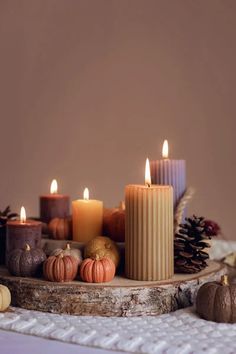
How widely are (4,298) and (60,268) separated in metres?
0.10

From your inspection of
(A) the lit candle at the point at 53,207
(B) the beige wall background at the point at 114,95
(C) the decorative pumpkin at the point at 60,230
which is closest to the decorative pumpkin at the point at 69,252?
(C) the decorative pumpkin at the point at 60,230

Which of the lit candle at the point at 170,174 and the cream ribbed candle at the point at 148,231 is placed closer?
the cream ribbed candle at the point at 148,231

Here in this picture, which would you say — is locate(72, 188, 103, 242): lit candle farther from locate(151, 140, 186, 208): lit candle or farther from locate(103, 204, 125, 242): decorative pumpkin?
locate(151, 140, 186, 208): lit candle

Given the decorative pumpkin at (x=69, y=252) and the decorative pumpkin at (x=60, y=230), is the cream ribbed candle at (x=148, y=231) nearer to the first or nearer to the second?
the decorative pumpkin at (x=69, y=252)

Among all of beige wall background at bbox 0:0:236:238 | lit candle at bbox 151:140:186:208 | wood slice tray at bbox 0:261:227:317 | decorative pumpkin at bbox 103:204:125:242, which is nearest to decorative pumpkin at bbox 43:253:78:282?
wood slice tray at bbox 0:261:227:317

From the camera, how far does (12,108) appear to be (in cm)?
295

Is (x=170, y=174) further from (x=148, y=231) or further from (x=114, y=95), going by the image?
(x=114, y=95)

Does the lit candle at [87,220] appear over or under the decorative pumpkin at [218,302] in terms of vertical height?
over

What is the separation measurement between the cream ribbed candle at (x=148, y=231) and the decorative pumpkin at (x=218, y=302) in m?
0.10

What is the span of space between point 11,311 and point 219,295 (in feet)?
1.03

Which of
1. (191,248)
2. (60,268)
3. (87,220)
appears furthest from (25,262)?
(191,248)

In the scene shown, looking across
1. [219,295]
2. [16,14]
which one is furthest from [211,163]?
[219,295]

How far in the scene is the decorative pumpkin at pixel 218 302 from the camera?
92cm

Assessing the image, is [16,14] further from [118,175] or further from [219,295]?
[219,295]
